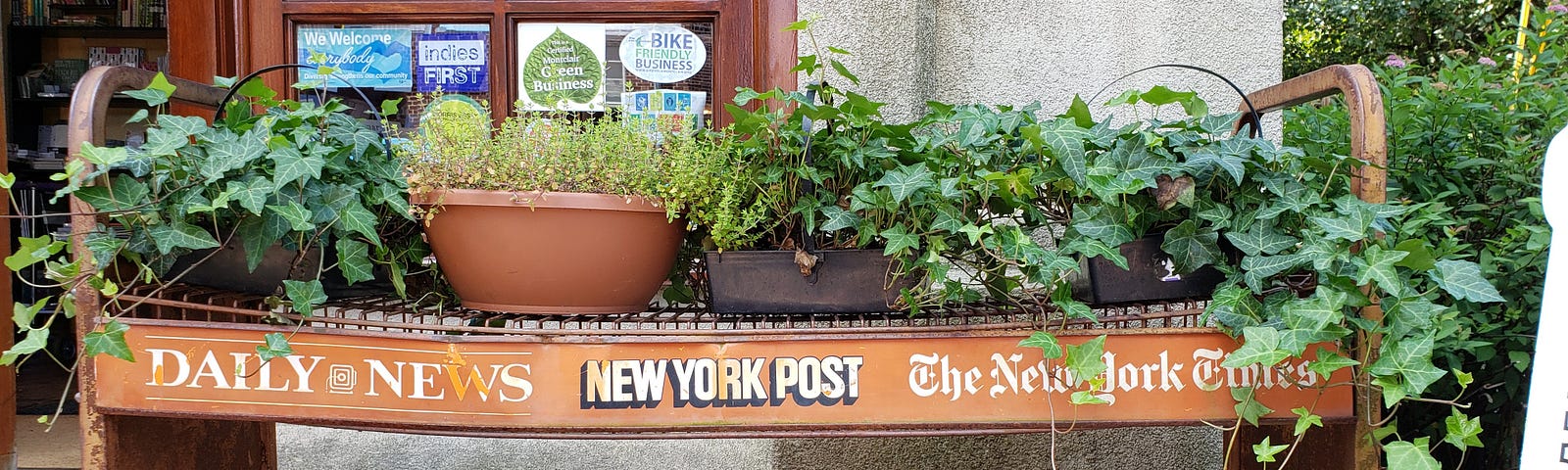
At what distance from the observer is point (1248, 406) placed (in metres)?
1.53

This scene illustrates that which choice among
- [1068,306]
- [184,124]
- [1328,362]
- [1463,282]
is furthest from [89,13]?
[1463,282]

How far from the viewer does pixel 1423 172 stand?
2.10 metres

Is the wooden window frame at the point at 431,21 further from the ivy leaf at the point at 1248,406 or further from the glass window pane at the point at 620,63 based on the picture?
the ivy leaf at the point at 1248,406

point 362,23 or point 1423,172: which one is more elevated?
point 362,23

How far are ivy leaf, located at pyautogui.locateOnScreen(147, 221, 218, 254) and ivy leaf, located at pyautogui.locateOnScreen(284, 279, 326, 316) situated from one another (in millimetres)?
134

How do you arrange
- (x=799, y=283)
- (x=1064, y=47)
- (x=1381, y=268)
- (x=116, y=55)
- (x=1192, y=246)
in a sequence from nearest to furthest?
(x=1381, y=268)
(x=1192, y=246)
(x=799, y=283)
(x=1064, y=47)
(x=116, y=55)

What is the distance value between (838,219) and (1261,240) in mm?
654

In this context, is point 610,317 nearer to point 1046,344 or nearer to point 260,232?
point 260,232

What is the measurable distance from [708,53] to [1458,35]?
266 inches

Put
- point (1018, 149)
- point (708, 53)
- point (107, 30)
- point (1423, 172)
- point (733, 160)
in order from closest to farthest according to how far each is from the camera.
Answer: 1. point (1018, 149)
2. point (733, 160)
3. point (1423, 172)
4. point (708, 53)
5. point (107, 30)

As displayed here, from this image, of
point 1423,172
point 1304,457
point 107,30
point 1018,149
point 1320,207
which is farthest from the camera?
point 107,30

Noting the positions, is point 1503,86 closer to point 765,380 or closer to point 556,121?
point 765,380

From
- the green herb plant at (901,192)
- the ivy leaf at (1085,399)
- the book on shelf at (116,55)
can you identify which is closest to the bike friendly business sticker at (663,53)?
the green herb plant at (901,192)

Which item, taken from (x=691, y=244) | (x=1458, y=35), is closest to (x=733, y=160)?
(x=691, y=244)
